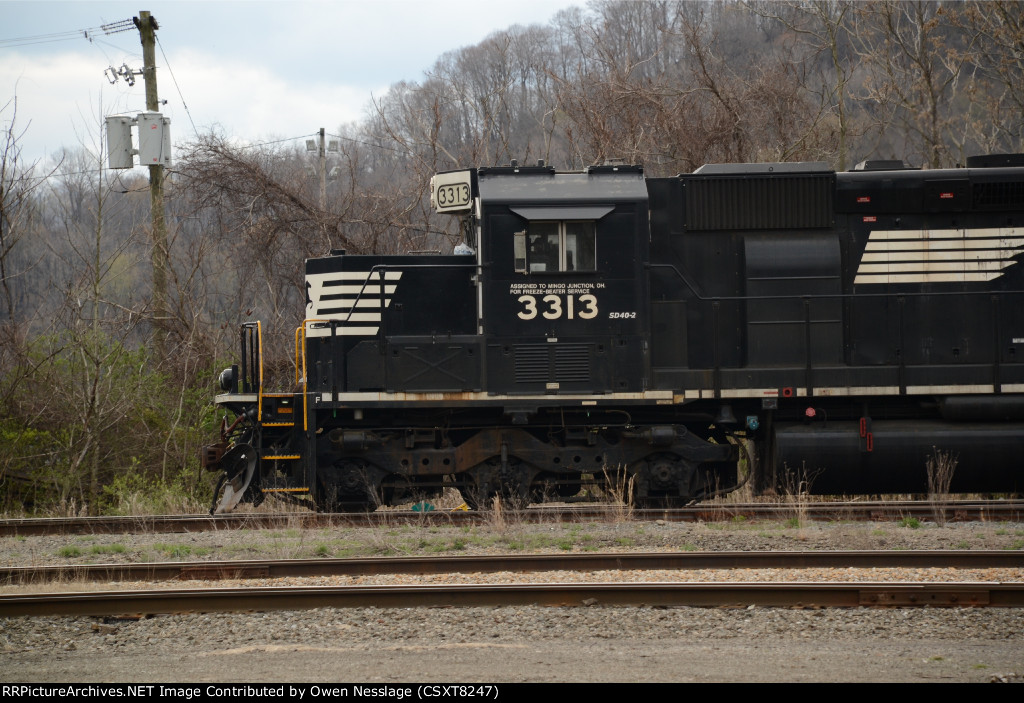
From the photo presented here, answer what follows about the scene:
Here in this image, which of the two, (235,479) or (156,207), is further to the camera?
(156,207)

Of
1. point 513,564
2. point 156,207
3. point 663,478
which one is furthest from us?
point 156,207

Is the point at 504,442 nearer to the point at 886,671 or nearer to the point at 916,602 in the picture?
the point at 916,602

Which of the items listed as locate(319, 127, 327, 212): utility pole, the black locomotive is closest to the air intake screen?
the black locomotive

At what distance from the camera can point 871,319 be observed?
1048cm

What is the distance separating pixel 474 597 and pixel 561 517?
11.9 feet

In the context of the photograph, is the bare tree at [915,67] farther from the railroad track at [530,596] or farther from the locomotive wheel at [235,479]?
the locomotive wheel at [235,479]

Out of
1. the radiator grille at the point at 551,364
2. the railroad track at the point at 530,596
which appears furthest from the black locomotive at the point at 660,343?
the railroad track at the point at 530,596

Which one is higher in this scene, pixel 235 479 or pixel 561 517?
pixel 235 479

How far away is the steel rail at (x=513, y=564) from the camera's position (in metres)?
7.52

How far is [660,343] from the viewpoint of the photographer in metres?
10.5

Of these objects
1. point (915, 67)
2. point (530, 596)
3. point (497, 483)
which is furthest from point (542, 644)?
point (915, 67)

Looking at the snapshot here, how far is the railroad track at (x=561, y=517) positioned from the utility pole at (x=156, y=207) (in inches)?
263

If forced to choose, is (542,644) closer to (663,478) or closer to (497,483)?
(497,483)

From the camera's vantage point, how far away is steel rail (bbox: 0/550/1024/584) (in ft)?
24.7
